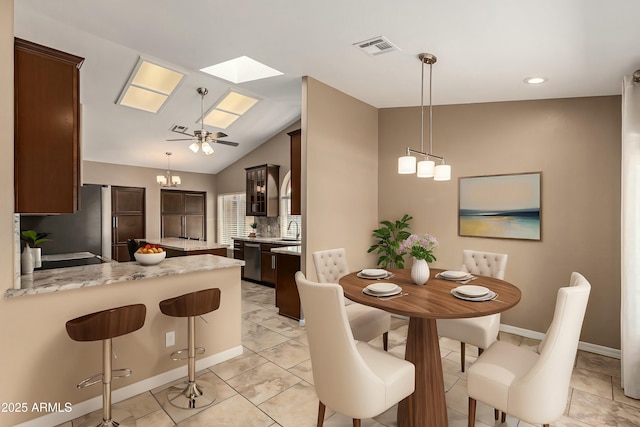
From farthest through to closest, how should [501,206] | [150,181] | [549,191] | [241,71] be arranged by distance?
[150,181], [241,71], [501,206], [549,191]

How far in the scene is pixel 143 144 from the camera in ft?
21.1

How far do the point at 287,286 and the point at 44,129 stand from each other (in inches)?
121

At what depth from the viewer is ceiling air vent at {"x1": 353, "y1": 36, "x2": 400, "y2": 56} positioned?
2.75 metres

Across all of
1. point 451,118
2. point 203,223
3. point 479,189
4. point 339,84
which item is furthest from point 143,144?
point 479,189

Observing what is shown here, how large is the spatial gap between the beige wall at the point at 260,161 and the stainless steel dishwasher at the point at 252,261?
4.66 ft

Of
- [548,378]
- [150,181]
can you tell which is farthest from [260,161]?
[548,378]

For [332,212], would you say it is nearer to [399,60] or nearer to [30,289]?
[399,60]

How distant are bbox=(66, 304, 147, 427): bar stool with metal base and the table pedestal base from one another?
1.82 m

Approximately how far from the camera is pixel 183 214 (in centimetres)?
828

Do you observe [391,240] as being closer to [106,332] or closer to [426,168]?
[426,168]

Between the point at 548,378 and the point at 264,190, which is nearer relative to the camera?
the point at 548,378

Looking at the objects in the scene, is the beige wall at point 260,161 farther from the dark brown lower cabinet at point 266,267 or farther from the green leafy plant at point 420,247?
the green leafy plant at point 420,247

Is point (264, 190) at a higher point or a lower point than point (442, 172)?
higher

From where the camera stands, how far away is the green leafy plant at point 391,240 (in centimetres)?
459
